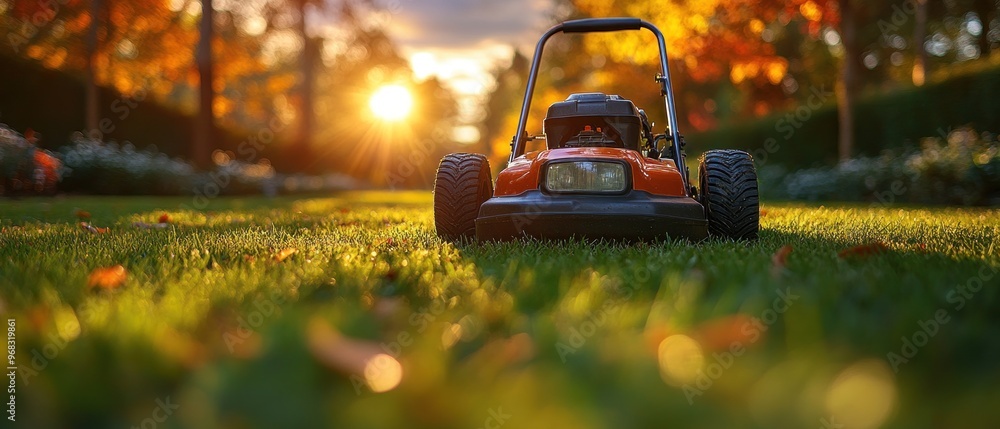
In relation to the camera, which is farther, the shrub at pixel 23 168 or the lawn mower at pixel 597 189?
the shrub at pixel 23 168

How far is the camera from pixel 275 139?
77.5 feet

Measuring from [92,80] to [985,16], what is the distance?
32.9m

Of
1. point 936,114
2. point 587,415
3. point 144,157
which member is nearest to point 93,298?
point 587,415

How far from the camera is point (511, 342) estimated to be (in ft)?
5.05

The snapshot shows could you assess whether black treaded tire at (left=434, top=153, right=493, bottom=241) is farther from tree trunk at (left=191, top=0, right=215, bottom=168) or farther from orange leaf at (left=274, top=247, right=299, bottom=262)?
tree trunk at (left=191, top=0, right=215, bottom=168)

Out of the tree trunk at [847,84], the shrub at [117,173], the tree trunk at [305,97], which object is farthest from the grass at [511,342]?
the tree trunk at [305,97]

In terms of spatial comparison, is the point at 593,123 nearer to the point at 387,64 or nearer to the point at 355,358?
the point at 355,358

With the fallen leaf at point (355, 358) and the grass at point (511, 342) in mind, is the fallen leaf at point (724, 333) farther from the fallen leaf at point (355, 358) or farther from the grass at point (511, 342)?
the fallen leaf at point (355, 358)

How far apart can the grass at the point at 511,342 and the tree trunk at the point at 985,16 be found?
3378cm

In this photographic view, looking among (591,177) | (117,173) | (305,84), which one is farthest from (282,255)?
(305,84)

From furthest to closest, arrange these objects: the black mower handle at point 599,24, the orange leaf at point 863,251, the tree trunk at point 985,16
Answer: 1. the tree trunk at point 985,16
2. the black mower handle at point 599,24
3. the orange leaf at point 863,251

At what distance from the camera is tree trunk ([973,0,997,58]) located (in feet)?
99.2

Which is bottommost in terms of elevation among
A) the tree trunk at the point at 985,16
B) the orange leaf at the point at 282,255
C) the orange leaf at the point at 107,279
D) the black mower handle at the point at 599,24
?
the orange leaf at the point at 282,255

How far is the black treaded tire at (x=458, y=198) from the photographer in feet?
14.9
